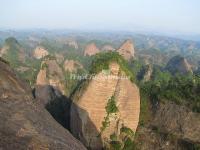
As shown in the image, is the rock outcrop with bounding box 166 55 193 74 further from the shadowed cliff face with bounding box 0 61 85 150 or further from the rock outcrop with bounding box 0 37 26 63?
the shadowed cliff face with bounding box 0 61 85 150

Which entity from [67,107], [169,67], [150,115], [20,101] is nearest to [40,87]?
[67,107]

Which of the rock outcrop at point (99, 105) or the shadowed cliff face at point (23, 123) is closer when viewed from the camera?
the shadowed cliff face at point (23, 123)

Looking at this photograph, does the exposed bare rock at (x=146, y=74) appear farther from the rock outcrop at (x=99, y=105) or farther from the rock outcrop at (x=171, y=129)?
the rock outcrop at (x=99, y=105)

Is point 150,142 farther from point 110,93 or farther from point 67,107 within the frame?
point 67,107

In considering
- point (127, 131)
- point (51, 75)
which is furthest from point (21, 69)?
point (127, 131)

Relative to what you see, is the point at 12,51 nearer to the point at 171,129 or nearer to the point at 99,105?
the point at 171,129

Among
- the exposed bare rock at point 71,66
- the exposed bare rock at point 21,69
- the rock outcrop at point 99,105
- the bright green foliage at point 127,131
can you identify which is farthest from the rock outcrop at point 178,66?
the rock outcrop at point 99,105

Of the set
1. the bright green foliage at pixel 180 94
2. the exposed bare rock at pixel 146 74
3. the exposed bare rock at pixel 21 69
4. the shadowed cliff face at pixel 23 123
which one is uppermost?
the shadowed cliff face at pixel 23 123
